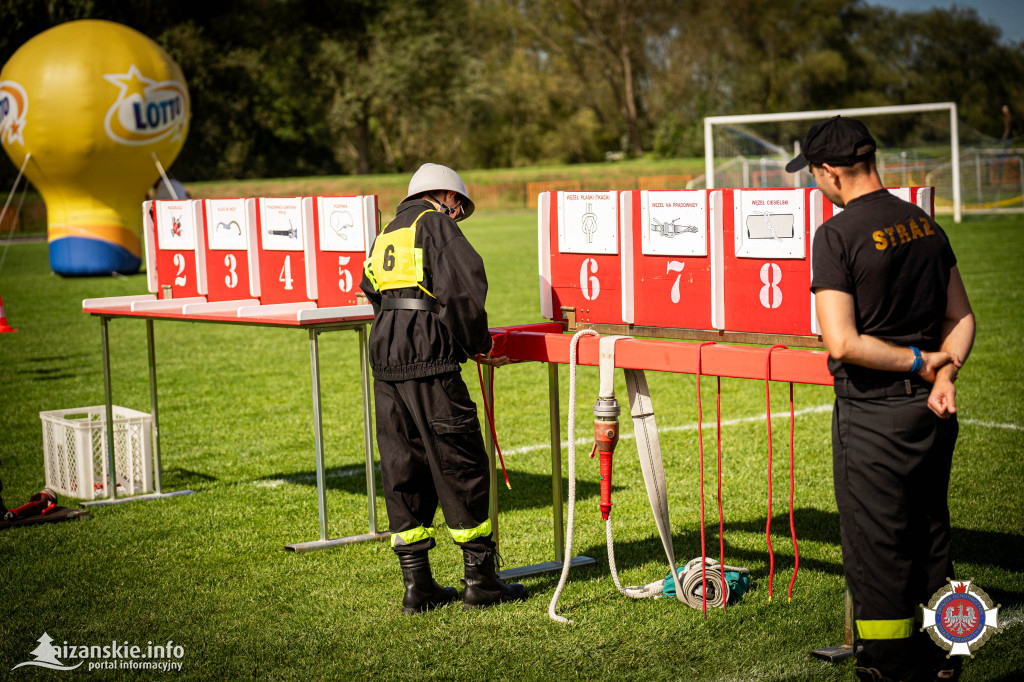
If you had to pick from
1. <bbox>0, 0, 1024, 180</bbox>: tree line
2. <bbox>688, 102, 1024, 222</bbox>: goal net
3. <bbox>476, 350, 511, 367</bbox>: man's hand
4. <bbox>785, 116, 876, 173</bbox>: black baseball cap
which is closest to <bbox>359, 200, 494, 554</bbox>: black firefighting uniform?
<bbox>476, 350, 511, 367</bbox>: man's hand

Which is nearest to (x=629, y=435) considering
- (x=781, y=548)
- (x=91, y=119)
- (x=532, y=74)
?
(x=781, y=548)

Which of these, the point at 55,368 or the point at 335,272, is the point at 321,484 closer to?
the point at 335,272

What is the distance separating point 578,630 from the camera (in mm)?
5051

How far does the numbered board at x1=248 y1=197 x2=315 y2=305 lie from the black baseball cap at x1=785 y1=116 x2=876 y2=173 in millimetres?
3931

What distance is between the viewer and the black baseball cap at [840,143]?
3647mm

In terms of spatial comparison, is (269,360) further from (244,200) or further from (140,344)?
(244,200)

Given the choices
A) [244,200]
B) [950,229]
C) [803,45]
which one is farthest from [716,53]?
[244,200]

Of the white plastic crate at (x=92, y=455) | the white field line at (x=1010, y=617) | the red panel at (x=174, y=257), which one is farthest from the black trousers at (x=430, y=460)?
the white plastic crate at (x=92, y=455)

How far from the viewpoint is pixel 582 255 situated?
548cm

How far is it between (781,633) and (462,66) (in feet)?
222

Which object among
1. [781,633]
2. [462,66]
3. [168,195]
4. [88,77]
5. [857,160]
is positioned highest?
[462,66]

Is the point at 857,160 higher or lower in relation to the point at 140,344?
higher

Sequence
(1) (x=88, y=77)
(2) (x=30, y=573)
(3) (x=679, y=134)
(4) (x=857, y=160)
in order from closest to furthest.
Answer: (4) (x=857, y=160)
(2) (x=30, y=573)
(1) (x=88, y=77)
(3) (x=679, y=134)

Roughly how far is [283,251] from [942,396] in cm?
470
